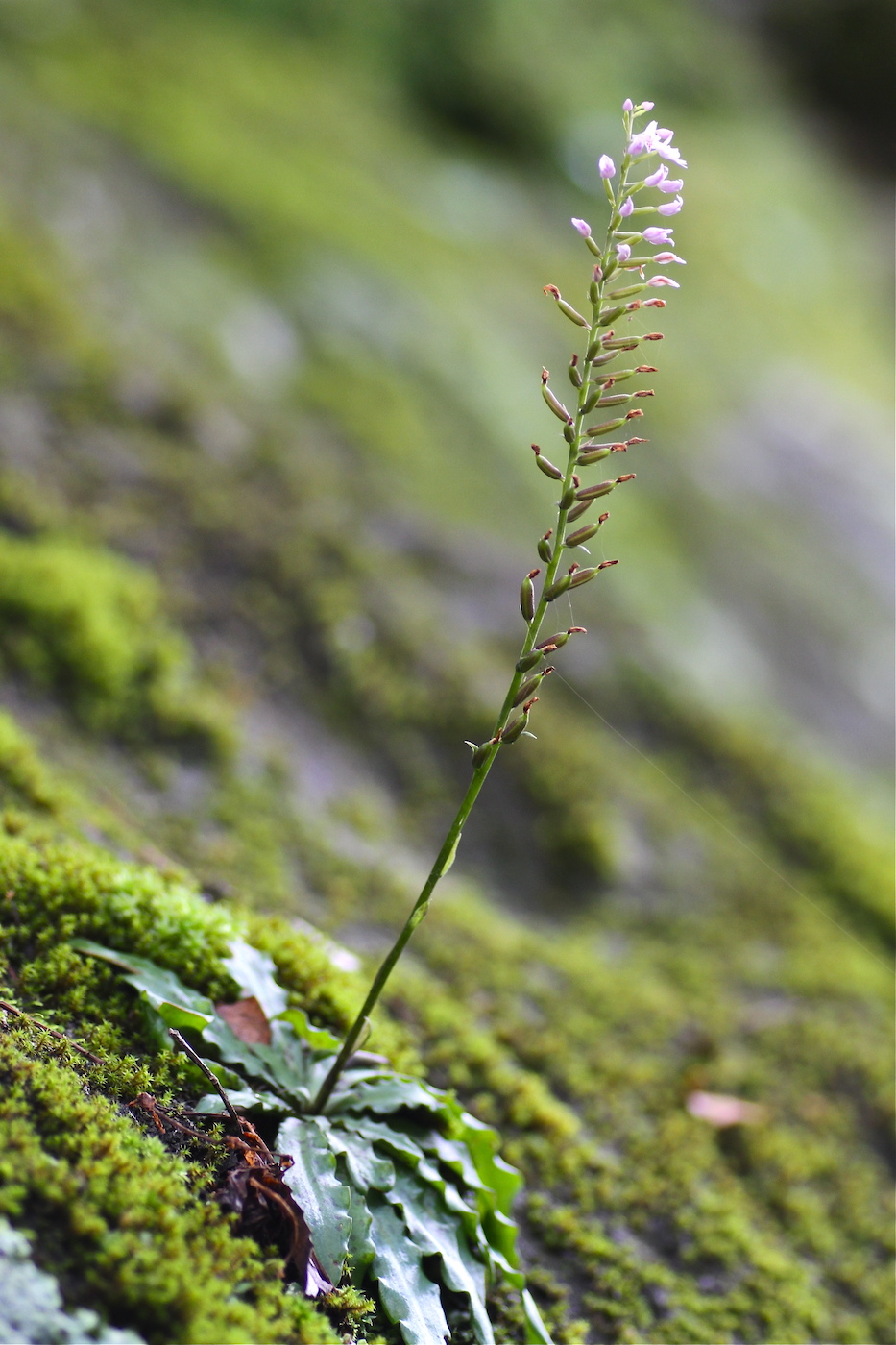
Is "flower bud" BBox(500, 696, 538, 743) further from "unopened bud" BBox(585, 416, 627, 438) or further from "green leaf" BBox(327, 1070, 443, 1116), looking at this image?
"green leaf" BBox(327, 1070, 443, 1116)

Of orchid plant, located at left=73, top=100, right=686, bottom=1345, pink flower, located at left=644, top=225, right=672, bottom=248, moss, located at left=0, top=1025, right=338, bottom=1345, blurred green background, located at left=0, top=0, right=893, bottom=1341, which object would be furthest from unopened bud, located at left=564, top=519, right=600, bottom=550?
blurred green background, located at left=0, top=0, right=893, bottom=1341

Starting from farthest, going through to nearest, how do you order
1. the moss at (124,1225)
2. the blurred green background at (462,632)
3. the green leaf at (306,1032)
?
1. the blurred green background at (462,632)
2. the green leaf at (306,1032)
3. the moss at (124,1225)

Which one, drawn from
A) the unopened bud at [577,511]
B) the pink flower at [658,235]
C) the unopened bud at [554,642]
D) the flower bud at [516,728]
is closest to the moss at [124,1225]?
the flower bud at [516,728]

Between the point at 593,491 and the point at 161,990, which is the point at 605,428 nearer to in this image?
the point at 593,491

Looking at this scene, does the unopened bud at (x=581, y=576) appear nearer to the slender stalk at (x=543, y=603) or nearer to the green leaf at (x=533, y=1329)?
the slender stalk at (x=543, y=603)

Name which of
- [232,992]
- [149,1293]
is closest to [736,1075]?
[232,992]

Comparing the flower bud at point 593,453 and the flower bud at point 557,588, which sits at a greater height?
the flower bud at point 593,453

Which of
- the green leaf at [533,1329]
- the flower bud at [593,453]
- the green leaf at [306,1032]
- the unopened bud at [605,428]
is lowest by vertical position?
the green leaf at [533,1329]
